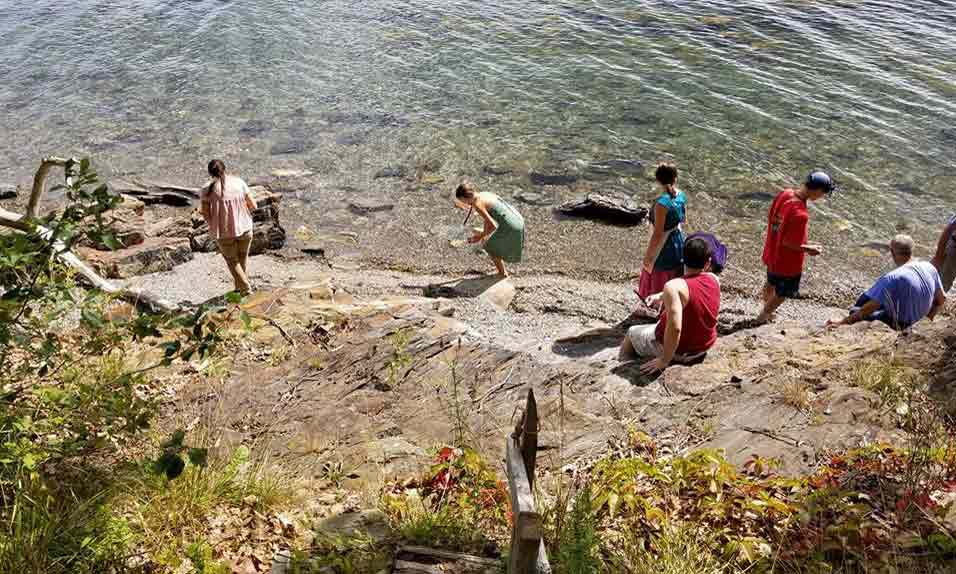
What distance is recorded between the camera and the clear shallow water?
1540 cm

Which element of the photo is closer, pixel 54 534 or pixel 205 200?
pixel 54 534

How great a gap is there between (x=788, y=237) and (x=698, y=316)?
7.42 feet

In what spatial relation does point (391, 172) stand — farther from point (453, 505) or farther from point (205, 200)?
point (453, 505)

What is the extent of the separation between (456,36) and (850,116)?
38.9 ft

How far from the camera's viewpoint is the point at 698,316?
708 cm

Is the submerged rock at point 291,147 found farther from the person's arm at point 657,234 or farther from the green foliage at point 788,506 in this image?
the green foliage at point 788,506

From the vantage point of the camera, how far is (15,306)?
12.7ft

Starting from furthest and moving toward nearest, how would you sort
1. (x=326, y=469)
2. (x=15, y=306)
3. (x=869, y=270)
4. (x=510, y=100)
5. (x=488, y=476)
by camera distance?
1. (x=510, y=100)
2. (x=869, y=270)
3. (x=326, y=469)
4. (x=488, y=476)
5. (x=15, y=306)

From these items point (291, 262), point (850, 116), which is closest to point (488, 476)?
point (291, 262)

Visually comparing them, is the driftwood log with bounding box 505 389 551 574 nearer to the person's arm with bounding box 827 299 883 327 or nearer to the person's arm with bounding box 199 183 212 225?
the person's arm with bounding box 827 299 883 327

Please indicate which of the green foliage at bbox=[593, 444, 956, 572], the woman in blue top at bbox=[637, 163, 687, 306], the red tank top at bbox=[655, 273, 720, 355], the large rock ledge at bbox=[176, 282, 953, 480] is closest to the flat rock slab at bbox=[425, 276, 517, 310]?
the large rock ledge at bbox=[176, 282, 953, 480]

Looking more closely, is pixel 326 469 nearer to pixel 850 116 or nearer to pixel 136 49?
pixel 850 116

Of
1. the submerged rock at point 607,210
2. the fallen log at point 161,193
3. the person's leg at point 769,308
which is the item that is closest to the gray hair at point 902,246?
the person's leg at point 769,308

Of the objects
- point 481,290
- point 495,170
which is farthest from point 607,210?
point 481,290
